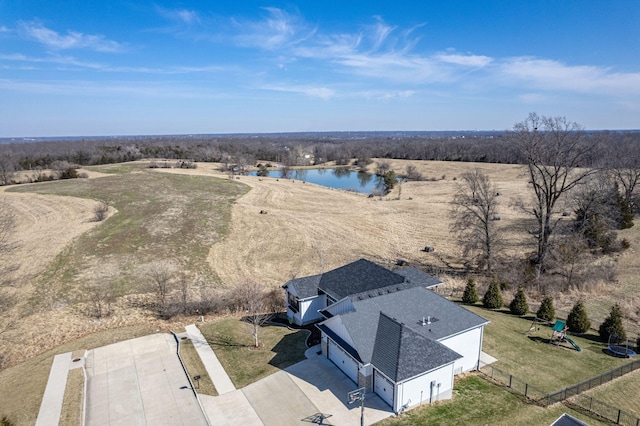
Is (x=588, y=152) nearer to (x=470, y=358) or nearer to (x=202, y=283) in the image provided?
(x=470, y=358)

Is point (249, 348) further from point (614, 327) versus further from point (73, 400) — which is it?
point (614, 327)

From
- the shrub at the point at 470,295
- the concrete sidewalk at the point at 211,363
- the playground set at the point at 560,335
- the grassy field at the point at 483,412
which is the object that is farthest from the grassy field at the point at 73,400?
the playground set at the point at 560,335

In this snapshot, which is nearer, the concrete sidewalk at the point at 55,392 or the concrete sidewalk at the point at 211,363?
the concrete sidewalk at the point at 55,392

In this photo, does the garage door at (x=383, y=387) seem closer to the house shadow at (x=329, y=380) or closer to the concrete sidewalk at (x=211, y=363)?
the house shadow at (x=329, y=380)

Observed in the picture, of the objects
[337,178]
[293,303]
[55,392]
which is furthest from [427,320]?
[337,178]

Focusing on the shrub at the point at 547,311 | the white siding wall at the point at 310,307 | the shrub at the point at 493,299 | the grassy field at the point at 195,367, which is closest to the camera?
the grassy field at the point at 195,367

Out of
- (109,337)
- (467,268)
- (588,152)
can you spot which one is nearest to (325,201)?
(467,268)
